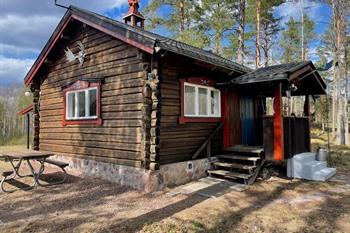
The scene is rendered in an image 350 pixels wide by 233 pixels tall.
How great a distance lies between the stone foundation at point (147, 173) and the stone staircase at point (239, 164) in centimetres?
42

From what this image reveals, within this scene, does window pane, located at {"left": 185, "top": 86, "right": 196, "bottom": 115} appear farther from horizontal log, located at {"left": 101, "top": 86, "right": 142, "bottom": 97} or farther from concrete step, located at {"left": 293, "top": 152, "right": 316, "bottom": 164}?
concrete step, located at {"left": 293, "top": 152, "right": 316, "bottom": 164}

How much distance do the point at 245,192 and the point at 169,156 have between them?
201cm

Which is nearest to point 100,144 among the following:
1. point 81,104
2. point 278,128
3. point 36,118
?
point 81,104

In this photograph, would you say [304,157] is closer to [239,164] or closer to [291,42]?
[239,164]

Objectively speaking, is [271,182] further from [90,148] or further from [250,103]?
[90,148]

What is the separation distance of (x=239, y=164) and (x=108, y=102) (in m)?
4.05

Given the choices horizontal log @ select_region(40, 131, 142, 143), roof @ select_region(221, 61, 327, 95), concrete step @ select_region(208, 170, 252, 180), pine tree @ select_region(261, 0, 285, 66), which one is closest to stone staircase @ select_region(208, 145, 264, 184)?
concrete step @ select_region(208, 170, 252, 180)

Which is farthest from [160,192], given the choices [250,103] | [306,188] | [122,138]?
[250,103]

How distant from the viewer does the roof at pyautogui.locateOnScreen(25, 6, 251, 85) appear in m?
6.30

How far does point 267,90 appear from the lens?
9.96 metres

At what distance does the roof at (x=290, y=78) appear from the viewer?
290 inches

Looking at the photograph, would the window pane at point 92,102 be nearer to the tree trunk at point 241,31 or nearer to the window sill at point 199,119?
the window sill at point 199,119

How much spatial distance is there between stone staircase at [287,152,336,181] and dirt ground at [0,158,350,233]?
1.69ft

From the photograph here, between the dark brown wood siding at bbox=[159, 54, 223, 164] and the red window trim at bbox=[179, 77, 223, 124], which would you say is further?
the red window trim at bbox=[179, 77, 223, 124]
